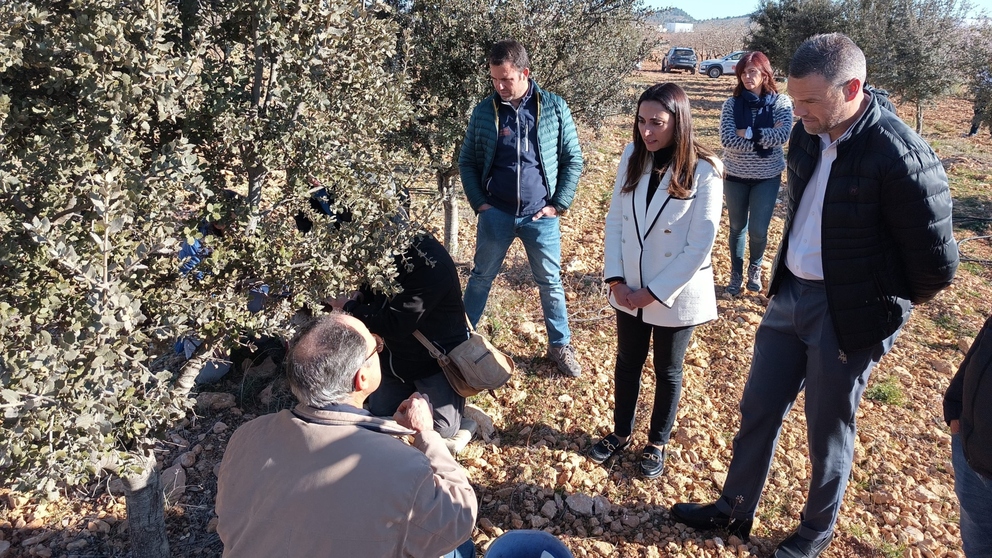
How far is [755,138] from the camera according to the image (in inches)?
190

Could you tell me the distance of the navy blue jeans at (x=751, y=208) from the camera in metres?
5.02

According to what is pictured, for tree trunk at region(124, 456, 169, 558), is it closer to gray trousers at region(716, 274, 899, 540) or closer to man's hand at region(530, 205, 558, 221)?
man's hand at region(530, 205, 558, 221)

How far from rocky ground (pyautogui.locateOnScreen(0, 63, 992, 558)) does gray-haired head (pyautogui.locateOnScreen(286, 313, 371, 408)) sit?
4.01 ft

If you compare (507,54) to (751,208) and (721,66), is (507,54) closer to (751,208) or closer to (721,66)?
(751,208)

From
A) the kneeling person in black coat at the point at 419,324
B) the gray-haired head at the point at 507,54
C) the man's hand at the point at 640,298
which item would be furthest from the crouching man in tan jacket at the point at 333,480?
the gray-haired head at the point at 507,54

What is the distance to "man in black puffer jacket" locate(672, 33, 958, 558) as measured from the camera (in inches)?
89.4

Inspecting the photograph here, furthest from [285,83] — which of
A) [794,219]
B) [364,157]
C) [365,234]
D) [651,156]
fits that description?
[794,219]

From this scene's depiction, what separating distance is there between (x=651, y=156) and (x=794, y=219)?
739mm

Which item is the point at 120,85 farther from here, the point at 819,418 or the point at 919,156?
the point at 819,418

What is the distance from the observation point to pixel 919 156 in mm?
2256

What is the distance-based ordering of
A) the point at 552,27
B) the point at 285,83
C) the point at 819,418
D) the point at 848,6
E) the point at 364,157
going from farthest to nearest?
the point at 848,6, the point at 552,27, the point at 819,418, the point at 364,157, the point at 285,83

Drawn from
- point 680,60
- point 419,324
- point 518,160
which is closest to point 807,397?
point 419,324

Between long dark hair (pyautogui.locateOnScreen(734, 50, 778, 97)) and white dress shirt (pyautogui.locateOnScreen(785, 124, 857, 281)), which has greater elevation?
long dark hair (pyautogui.locateOnScreen(734, 50, 778, 97))

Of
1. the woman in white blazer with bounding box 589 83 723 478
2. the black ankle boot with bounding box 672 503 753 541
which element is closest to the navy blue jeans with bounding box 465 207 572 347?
the woman in white blazer with bounding box 589 83 723 478
